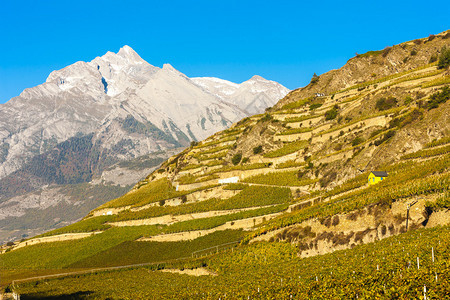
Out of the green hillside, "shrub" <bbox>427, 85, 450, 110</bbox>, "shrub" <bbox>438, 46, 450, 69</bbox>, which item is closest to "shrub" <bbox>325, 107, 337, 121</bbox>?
the green hillside

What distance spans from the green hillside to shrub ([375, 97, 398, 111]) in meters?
0.25

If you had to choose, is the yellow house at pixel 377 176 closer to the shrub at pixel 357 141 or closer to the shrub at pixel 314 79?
the shrub at pixel 357 141

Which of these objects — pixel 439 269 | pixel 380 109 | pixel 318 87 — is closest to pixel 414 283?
pixel 439 269

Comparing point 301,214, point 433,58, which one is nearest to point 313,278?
point 301,214

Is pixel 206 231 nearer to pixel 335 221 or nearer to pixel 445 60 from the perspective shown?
pixel 335 221

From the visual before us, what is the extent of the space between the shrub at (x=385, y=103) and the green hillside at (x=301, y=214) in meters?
0.25

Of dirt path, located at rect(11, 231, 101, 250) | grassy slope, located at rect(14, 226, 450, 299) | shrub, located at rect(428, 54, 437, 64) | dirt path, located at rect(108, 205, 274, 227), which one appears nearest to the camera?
grassy slope, located at rect(14, 226, 450, 299)

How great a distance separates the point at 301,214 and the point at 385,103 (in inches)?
1608

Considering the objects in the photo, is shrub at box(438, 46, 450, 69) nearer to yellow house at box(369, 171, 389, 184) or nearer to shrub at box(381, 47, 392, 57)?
shrub at box(381, 47, 392, 57)

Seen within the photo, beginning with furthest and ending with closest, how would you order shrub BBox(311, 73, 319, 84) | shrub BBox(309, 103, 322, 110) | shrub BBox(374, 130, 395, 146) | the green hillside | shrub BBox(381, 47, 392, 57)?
shrub BBox(311, 73, 319, 84) → shrub BBox(381, 47, 392, 57) → shrub BBox(309, 103, 322, 110) → shrub BBox(374, 130, 395, 146) → the green hillside

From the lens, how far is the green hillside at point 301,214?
3019 cm

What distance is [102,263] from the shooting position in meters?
67.9

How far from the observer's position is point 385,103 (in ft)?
283

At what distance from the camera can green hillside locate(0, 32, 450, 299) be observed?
3019cm
